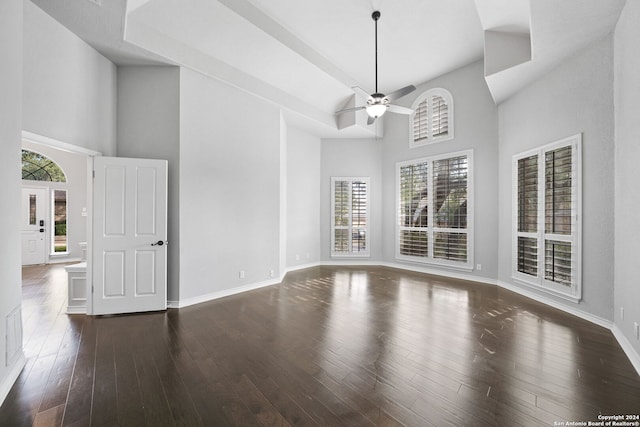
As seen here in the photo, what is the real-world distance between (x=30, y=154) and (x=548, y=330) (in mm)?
11268

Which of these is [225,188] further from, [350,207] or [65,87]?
[350,207]

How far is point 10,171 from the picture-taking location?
226 centimetres

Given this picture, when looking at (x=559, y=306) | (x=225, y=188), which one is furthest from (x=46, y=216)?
(x=559, y=306)

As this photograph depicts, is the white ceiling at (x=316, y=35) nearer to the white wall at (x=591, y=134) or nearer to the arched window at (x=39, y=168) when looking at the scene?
the white wall at (x=591, y=134)

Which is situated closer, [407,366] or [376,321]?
[407,366]

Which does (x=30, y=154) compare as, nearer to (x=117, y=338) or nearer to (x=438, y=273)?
(x=117, y=338)

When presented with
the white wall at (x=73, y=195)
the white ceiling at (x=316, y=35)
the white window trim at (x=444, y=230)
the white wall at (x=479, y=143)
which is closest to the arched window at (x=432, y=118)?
the white wall at (x=479, y=143)

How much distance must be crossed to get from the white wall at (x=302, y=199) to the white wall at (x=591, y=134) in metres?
4.49

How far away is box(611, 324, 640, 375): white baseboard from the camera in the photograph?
249cm

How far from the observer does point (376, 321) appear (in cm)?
353

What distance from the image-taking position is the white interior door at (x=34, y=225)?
708 centimetres

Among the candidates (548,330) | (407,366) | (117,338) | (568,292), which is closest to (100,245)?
(117,338)

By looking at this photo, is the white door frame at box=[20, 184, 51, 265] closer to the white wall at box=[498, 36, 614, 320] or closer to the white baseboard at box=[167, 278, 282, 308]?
the white baseboard at box=[167, 278, 282, 308]

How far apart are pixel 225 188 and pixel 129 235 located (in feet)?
4.75
